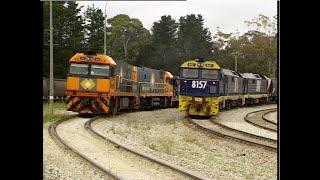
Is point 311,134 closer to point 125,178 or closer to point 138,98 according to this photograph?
point 125,178

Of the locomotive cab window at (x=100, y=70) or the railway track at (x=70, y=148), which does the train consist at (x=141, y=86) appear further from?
the railway track at (x=70, y=148)

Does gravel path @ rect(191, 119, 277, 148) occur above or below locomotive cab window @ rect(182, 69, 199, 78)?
below

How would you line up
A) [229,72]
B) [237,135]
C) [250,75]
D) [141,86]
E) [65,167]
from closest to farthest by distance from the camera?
[65,167]
[237,135]
[229,72]
[141,86]
[250,75]

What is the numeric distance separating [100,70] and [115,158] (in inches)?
341

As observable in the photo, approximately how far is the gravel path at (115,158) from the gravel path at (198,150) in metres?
0.58

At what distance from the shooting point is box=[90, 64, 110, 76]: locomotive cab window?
17.3 metres

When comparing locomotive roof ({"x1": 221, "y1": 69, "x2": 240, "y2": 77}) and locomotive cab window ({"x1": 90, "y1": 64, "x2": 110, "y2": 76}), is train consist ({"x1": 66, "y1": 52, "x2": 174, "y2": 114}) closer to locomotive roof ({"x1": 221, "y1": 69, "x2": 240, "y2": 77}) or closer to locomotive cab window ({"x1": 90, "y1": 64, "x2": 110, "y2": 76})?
locomotive cab window ({"x1": 90, "y1": 64, "x2": 110, "y2": 76})

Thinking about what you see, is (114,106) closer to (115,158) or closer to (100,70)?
(100,70)

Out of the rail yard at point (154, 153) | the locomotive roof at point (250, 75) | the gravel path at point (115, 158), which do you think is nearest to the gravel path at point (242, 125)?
the rail yard at point (154, 153)

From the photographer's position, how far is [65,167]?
7.80 metres

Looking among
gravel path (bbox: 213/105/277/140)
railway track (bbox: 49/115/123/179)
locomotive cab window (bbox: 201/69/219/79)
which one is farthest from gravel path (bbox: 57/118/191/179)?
locomotive cab window (bbox: 201/69/219/79)

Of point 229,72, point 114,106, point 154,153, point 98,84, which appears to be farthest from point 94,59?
point 229,72

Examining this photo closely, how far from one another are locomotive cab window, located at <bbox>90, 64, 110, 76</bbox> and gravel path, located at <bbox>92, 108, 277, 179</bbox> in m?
2.01
